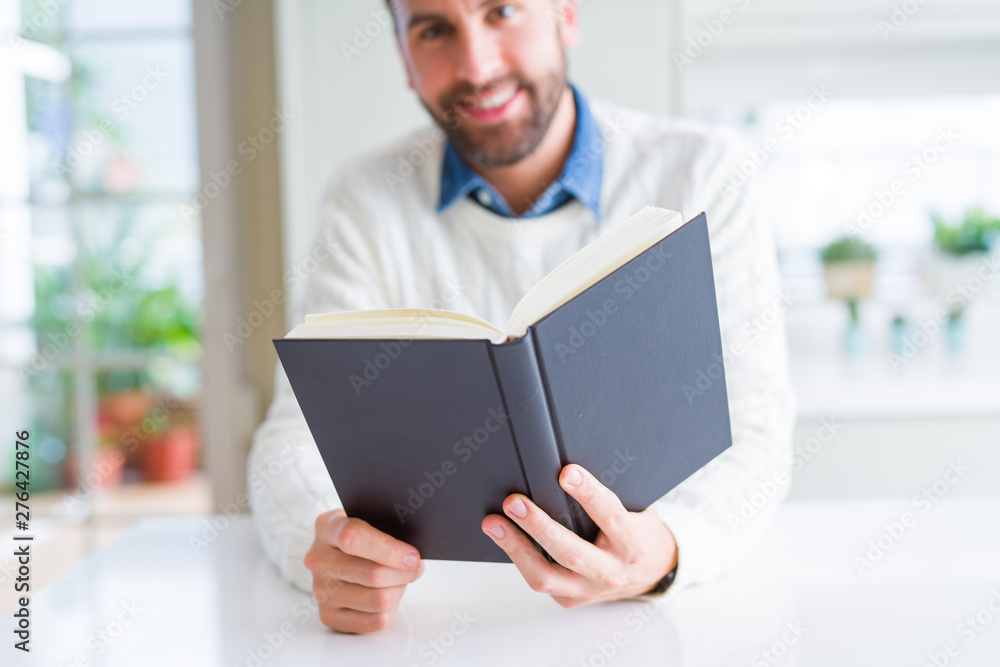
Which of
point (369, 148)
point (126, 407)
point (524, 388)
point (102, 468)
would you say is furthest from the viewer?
point (126, 407)

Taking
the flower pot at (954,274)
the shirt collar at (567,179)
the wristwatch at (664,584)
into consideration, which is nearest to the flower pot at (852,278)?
the flower pot at (954,274)

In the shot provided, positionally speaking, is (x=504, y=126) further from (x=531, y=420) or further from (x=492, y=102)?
(x=531, y=420)

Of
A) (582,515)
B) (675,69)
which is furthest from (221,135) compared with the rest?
(582,515)

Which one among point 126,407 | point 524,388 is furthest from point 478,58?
point 126,407

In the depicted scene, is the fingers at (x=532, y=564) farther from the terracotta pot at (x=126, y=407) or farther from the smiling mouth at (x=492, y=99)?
the terracotta pot at (x=126, y=407)

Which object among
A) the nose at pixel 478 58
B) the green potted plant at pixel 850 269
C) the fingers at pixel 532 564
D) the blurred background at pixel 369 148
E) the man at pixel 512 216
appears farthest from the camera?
the green potted plant at pixel 850 269

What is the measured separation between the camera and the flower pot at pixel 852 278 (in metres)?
2.35

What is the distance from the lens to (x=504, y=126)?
4.29 ft

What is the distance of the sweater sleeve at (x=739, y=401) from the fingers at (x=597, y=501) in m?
0.13

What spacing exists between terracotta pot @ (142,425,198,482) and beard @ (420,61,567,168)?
9.03ft

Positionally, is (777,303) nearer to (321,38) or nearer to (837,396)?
(837,396)

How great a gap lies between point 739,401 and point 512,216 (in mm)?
491

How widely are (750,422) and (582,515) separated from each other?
1.35 ft

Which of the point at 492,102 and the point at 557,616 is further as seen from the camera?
the point at 492,102
